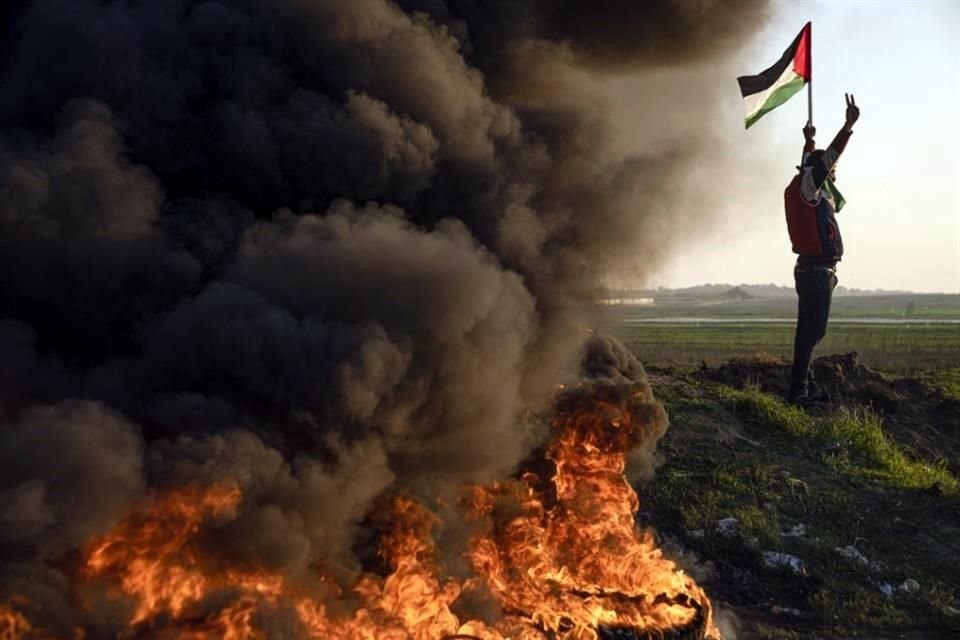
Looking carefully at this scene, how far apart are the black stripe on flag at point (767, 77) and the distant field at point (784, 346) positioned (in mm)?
6836

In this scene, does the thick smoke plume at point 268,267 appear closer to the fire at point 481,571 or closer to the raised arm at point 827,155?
the fire at point 481,571

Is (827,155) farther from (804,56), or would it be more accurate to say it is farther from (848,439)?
(848,439)

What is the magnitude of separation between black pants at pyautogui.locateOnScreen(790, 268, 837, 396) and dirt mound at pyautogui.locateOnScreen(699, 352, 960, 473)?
0.71m

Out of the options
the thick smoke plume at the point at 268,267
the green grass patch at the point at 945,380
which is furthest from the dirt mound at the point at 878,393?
the thick smoke plume at the point at 268,267

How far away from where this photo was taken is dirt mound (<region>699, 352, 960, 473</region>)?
18.5m

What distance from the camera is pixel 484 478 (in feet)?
30.6

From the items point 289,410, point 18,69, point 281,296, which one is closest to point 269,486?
point 289,410

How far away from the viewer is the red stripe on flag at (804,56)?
15.8 m

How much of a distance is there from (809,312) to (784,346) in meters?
26.2

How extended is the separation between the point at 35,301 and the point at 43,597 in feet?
8.30

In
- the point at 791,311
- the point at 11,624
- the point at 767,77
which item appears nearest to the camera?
the point at 11,624

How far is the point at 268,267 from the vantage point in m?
7.94

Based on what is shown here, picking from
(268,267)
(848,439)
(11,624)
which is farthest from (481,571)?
(848,439)

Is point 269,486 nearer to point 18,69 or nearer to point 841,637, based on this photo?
point 18,69
